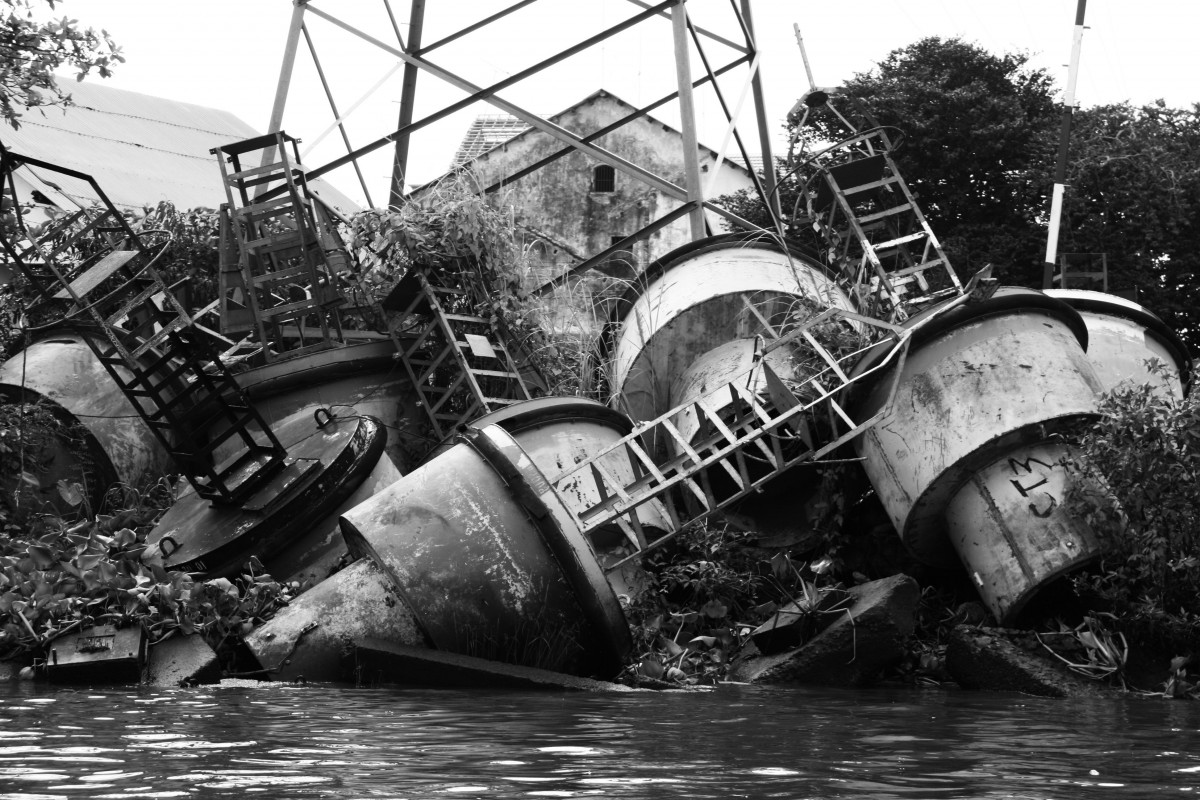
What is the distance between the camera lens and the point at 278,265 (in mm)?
12672

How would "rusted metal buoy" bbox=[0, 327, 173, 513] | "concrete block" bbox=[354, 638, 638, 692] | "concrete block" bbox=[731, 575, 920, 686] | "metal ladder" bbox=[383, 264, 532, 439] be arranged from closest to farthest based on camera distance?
"concrete block" bbox=[354, 638, 638, 692] → "concrete block" bbox=[731, 575, 920, 686] → "metal ladder" bbox=[383, 264, 532, 439] → "rusted metal buoy" bbox=[0, 327, 173, 513]

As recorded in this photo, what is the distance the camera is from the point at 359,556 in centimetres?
865

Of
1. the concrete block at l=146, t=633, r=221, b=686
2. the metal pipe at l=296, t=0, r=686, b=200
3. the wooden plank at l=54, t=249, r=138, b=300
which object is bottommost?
the concrete block at l=146, t=633, r=221, b=686

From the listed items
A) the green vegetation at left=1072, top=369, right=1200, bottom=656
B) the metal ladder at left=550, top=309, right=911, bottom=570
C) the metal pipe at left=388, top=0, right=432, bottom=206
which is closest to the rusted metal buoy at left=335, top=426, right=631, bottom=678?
the metal ladder at left=550, top=309, right=911, bottom=570

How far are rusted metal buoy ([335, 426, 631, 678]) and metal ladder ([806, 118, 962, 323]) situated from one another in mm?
3775

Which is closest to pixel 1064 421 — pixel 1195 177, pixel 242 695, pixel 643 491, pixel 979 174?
pixel 643 491

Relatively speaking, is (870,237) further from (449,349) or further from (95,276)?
(95,276)

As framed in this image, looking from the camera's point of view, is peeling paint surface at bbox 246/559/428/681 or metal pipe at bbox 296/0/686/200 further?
metal pipe at bbox 296/0/686/200

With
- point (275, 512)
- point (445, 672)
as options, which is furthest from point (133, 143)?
point (445, 672)

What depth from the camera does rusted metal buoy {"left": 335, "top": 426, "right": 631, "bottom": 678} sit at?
296 inches

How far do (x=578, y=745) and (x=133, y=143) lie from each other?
74.5 ft

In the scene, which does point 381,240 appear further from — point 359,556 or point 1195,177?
point 1195,177

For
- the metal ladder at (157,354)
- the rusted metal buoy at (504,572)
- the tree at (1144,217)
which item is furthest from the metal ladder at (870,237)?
the tree at (1144,217)

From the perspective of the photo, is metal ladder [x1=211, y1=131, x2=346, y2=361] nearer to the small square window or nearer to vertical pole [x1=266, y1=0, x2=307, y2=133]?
vertical pole [x1=266, y1=0, x2=307, y2=133]
